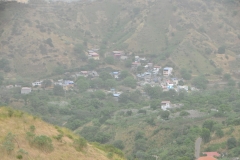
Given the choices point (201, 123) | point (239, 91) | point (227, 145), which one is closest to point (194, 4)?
point (239, 91)

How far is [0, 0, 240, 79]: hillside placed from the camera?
37.2m

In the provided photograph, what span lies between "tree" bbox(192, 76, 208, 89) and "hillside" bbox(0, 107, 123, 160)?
85.3 ft

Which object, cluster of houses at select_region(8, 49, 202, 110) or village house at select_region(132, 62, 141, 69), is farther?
village house at select_region(132, 62, 141, 69)

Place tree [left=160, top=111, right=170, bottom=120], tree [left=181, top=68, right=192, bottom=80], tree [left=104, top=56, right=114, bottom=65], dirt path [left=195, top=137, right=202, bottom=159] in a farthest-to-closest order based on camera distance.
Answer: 1. tree [left=104, top=56, right=114, bottom=65]
2. tree [left=181, top=68, right=192, bottom=80]
3. tree [left=160, top=111, right=170, bottom=120]
4. dirt path [left=195, top=137, right=202, bottom=159]

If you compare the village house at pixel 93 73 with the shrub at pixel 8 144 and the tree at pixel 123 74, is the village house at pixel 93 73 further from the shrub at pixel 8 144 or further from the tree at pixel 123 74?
the shrub at pixel 8 144

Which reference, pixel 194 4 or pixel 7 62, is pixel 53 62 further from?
pixel 194 4

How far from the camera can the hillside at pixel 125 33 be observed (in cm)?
3722

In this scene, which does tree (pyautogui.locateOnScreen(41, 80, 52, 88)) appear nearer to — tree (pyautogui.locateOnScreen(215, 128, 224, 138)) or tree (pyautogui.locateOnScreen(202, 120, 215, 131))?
tree (pyautogui.locateOnScreen(202, 120, 215, 131))

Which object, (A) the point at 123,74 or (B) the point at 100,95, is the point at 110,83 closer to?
(A) the point at 123,74

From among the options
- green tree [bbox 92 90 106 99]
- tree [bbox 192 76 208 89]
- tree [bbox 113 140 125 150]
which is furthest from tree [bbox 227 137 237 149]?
tree [bbox 192 76 208 89]

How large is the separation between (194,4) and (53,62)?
16.7 meters

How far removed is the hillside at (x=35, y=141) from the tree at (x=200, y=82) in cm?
2601

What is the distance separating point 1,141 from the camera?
7.84 metres

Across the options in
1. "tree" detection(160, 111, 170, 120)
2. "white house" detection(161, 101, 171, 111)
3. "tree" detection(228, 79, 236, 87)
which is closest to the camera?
"tree" detection(160, 111, 170, 120)
